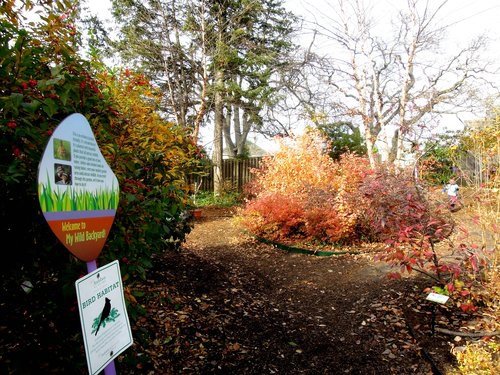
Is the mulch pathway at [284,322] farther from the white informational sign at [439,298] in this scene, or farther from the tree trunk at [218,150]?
the tree trunk at [218,150]

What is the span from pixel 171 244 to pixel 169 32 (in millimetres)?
10927

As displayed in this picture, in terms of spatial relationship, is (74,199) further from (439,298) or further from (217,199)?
(217,199)

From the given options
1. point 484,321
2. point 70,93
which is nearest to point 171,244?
point 70,93

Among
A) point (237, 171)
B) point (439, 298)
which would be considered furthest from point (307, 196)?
point (237, 171)

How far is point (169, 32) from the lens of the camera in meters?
13.0

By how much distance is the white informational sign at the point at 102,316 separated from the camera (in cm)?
137

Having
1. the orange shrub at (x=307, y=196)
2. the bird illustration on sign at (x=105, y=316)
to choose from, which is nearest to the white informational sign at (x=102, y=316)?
the bird illustration on sign at (x=105, y=316)

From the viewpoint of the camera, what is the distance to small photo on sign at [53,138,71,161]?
1.35 m

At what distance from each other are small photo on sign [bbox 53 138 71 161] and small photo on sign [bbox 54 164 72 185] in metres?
0.04

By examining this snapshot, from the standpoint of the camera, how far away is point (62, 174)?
53.5 inches

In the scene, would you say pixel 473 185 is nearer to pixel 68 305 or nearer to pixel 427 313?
pixel 427 313

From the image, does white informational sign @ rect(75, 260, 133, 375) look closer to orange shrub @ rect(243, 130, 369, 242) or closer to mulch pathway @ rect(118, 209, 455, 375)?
mulch pathway @ rect(118, 209, 455, 375)

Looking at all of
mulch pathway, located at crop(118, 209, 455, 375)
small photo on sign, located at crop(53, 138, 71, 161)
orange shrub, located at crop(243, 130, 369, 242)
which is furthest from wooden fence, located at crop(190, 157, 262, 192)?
small photo on sign, located at crop(53, 138, 71, 161)

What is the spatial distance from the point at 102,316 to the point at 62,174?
0.63 meters
